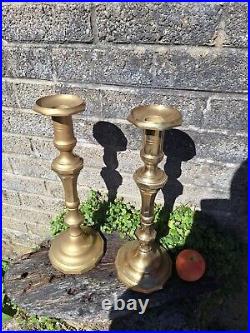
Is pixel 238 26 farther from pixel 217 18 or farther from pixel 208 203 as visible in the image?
pixel 208 203

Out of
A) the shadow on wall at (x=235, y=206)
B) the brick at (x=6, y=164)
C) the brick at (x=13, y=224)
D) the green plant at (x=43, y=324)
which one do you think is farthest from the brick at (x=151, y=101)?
the brick at (x=13, y=224)

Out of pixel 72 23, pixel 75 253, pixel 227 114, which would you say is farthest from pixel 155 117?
pixel 75 253

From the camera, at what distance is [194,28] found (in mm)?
1726

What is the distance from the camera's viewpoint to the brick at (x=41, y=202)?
2.74 m

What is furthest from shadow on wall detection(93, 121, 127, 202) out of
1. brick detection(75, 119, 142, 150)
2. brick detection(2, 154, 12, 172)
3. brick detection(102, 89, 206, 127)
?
brick detection(2, 154, 12, 172)

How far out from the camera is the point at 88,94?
209cm

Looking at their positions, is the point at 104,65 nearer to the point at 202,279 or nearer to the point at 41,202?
the point at 41,202

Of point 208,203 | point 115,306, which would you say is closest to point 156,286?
point 115,306

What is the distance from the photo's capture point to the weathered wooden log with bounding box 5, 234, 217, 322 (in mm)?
2039

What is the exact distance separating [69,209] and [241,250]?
121 cm

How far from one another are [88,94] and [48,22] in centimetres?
46

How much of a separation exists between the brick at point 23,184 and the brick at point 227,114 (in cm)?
140

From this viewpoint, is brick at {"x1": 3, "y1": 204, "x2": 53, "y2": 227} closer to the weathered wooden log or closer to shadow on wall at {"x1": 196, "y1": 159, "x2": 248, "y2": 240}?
the weathered wooden log

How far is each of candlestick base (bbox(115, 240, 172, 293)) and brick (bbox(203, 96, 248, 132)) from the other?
0.86 metres
